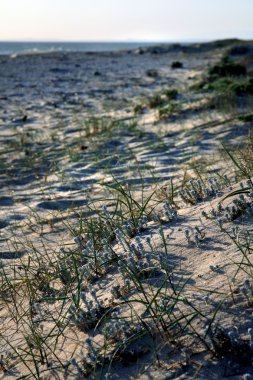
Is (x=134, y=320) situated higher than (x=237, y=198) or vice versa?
(x=237, y=198)

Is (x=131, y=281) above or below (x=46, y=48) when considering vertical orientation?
below

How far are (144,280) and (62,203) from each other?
224 centimetres

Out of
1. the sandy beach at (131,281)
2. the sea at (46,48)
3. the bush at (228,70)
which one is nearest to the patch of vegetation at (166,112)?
the sandy beach at (131,281)

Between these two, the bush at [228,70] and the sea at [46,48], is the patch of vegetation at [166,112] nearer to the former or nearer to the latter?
the bush at [228,70]

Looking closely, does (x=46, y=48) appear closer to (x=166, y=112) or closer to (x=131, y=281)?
(x=166, y=112)

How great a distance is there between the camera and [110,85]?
13.6 metres

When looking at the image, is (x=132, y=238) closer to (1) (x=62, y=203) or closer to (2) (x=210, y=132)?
(1) (x=62, y=203)

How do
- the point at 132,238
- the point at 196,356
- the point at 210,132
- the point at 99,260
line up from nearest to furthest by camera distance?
1. the point at 196,356
2. the point at 99,260
3. the point at 132,238
4. the point at 210,132

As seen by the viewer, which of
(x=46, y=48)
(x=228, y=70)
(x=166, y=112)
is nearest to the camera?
(x=166, y=112)

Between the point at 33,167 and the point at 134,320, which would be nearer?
the point at 134,320

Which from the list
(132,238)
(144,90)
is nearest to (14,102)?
(144,90)

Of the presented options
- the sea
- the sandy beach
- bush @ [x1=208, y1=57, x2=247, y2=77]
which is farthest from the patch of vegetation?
the sea

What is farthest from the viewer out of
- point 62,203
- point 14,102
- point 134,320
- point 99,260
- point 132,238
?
point 14,102

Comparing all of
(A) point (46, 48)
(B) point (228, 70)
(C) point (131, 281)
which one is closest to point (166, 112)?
(B) point (228, 70)
